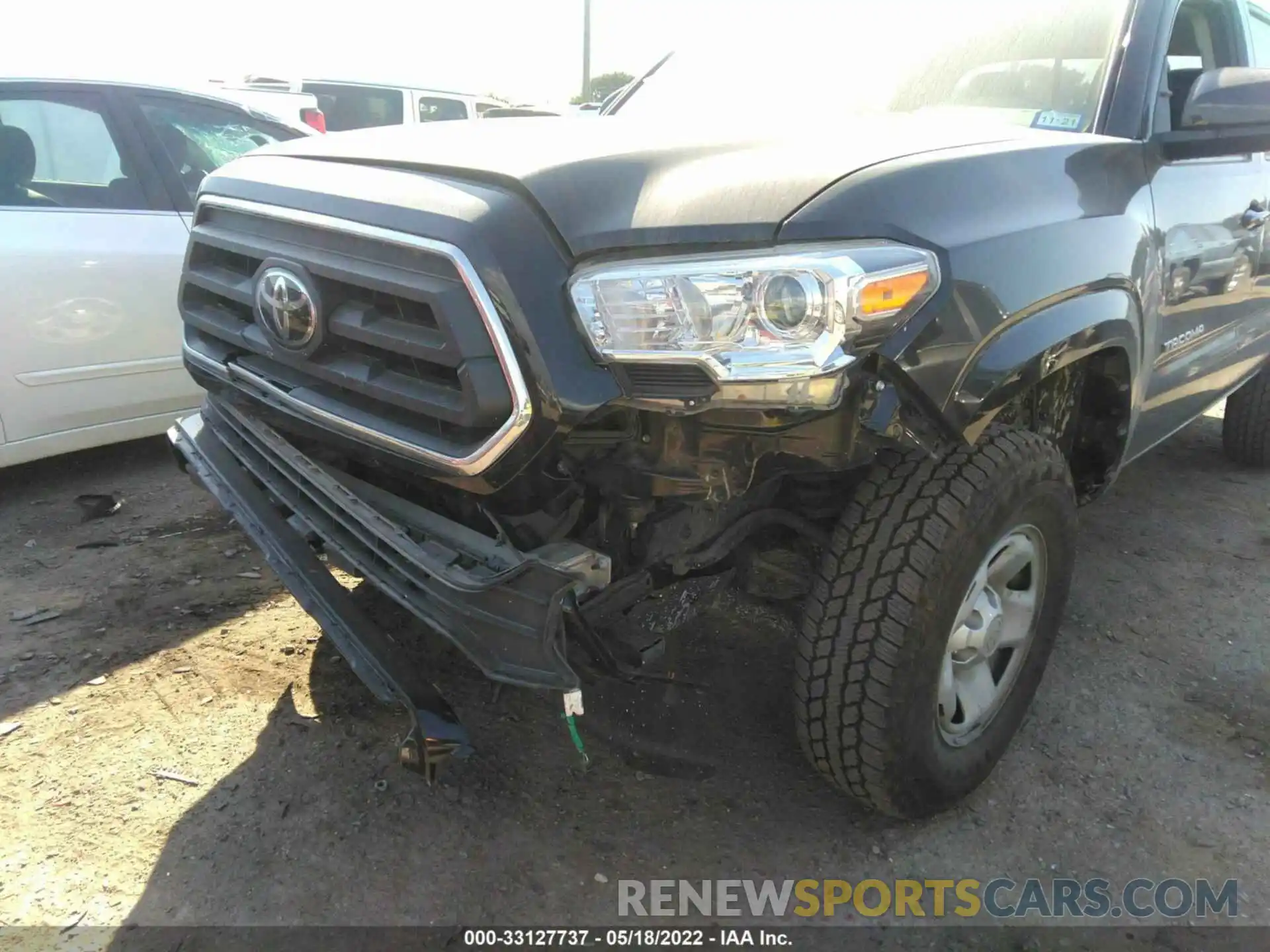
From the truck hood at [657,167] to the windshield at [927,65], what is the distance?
1.13 ft

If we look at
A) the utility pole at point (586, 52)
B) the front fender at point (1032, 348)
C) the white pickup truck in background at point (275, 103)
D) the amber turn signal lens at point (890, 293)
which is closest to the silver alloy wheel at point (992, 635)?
the front fender at point (1032, 348)

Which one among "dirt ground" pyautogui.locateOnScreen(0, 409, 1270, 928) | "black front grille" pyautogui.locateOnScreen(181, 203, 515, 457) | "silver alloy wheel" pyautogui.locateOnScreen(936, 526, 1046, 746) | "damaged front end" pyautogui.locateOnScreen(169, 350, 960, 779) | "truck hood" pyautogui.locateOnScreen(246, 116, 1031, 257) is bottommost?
"dirt ground" pyautogui.locateOnScreen(0, 409, 1270, 928)

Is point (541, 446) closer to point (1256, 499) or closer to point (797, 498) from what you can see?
point (797, 498)

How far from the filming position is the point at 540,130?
92.6 inches

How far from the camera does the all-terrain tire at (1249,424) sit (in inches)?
175

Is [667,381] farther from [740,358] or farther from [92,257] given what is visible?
[92,257]

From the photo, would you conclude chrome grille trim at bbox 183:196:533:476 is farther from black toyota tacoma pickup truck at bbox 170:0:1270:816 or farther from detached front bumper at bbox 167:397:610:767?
detached front bumper at bbox 167:397:610:767

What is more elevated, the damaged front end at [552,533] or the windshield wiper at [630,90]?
the windshield wiper at [630,90]

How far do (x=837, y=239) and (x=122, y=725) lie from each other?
2.20 m

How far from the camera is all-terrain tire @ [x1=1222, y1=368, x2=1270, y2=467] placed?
4.45 m

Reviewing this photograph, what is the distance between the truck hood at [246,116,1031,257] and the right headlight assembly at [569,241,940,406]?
0.22 feet

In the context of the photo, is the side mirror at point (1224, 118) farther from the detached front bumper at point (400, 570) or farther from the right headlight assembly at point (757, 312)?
the detached front bumper at point (400, 570)

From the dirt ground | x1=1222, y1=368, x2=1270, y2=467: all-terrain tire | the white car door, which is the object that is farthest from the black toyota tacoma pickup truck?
x1=1222, y1=368, x2=1270, y2=467: all-terrain tire

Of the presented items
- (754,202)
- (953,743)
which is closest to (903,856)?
(953,743)
